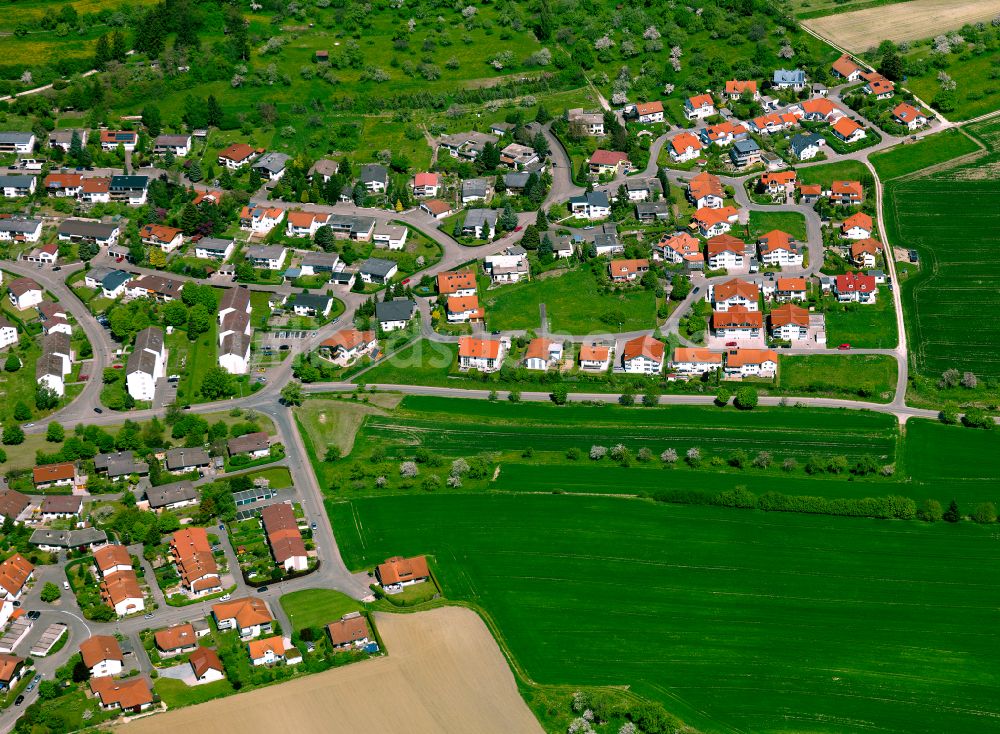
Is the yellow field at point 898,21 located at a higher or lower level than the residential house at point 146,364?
higher

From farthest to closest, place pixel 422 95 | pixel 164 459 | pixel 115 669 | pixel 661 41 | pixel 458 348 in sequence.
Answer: pixel 661 41
pixel 422 95
pixel 458 348
pixel 164 459
pixel 115 669

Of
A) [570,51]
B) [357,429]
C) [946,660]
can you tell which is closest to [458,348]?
[357,429]

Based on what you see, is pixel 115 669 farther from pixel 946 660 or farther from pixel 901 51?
pixel 901 51

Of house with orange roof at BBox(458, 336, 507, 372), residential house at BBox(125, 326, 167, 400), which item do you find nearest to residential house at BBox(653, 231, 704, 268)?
house with orange roof at BBox(458, 336, 507, 372)

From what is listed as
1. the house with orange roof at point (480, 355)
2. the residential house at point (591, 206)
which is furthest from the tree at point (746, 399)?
the residential house at point (591, 206)

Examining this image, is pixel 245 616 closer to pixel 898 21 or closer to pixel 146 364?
pixel 146 364

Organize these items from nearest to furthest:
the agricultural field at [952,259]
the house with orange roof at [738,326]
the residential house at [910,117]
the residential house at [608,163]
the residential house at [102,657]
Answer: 1. the residential house at [102,657]
2. the agricultural field at [952,259]
3. the house with orange roof at [738,326]
4. the residential house at [608,163]
5. the residential house at [910,117]

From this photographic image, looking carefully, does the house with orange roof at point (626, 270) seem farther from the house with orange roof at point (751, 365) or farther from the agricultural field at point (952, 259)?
the agricultural field at point (952, 259)

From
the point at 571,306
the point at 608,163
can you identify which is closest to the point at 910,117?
the point at 608,163
